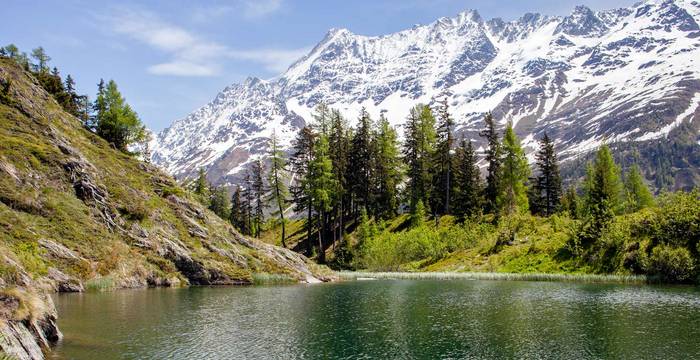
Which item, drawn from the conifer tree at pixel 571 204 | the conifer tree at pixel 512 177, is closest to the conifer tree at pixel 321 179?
the conifer tree at pixel 512 177

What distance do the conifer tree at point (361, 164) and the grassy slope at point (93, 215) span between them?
30.0 m

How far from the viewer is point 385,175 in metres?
107

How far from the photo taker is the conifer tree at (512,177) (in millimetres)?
93625

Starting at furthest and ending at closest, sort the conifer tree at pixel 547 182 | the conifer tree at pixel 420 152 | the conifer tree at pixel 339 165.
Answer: the conifer tree at pixel 547 182, the conifer tree at pixel 420 152, the conifer tree at pixel 339 165

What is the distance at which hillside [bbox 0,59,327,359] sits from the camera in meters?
53.7

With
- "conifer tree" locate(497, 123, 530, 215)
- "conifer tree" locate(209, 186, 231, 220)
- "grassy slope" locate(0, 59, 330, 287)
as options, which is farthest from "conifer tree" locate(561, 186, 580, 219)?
"conifer tree" locate(209, 186, 231, 220)

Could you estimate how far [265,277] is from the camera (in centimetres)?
Result: 6881

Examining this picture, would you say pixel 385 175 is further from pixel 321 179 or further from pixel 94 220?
pixel 94 220

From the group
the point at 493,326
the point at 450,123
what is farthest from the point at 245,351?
the point at 450,123

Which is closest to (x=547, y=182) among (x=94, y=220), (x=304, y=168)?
(x=304, y=168)

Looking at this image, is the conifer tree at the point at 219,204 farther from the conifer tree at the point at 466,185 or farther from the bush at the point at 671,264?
the bush at the point at 671,264

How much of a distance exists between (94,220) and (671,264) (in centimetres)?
6524

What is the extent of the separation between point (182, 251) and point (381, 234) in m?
42.0

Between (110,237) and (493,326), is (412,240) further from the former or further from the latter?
(493,326)
